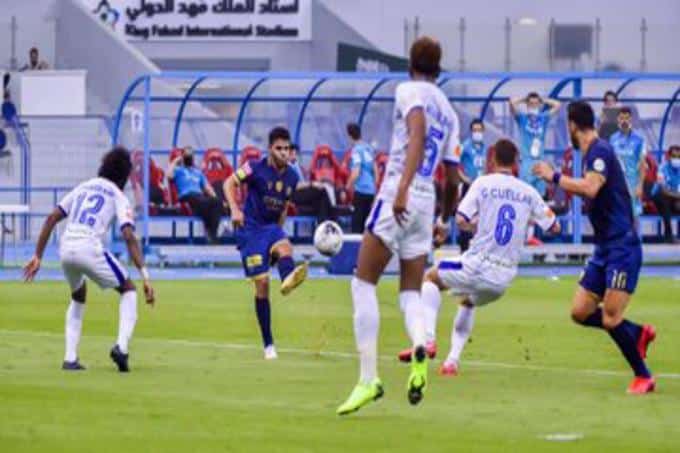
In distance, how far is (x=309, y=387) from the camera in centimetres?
1672

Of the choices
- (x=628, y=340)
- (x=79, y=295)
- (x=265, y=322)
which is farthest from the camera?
(x=265, y=322)

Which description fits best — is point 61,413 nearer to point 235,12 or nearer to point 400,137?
point 400,137

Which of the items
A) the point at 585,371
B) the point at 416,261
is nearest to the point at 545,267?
the point at 585,371

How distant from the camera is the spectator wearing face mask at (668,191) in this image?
38.0 meters

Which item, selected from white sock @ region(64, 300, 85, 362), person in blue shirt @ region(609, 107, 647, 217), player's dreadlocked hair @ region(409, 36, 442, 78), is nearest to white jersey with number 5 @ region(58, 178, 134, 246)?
white sock @ region(64, 300, 85, 362)

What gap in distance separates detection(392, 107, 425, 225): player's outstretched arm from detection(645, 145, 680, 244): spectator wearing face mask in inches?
949

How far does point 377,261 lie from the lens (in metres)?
14.5

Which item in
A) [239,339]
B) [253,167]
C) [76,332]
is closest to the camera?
[76,332]

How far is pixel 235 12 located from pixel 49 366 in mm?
41117

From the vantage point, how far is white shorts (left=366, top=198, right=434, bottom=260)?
47.3 feet

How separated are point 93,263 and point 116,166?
806 mm

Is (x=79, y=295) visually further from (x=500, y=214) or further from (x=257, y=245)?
(x=500, y=214)

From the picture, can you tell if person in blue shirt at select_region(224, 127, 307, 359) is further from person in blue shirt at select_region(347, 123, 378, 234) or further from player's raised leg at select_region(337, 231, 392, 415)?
person in blue shirt at select_region(347, 123, 378, 234)

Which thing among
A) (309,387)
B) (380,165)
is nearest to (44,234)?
(309,387)
